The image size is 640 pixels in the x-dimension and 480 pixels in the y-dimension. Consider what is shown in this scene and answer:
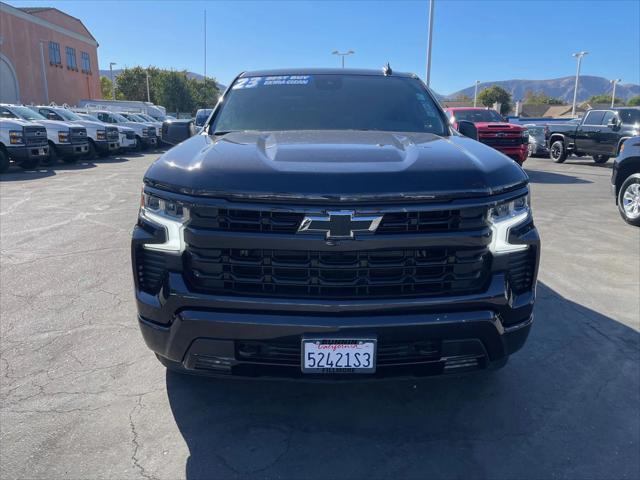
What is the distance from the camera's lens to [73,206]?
8.97 meters

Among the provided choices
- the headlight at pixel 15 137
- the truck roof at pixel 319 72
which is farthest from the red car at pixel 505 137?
the headlight at pixel 15 137

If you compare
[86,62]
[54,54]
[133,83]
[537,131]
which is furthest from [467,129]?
[133,83]

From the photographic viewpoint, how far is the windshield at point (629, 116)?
15.1 meters

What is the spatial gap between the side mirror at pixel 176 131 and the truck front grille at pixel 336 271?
75.6 inches

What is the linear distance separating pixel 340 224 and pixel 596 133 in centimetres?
1708

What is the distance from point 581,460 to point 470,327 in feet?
2.94

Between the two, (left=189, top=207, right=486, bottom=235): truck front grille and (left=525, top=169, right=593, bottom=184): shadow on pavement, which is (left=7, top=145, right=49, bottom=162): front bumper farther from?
(left=189, top=207, right=486, bottom=235): truck front grille

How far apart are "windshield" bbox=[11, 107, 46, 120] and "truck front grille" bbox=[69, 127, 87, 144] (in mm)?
858

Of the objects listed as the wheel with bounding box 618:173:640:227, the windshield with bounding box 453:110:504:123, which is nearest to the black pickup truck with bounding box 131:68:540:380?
the wheel with bounding box 618:173:640:227

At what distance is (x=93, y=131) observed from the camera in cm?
1784

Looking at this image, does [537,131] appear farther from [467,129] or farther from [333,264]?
[333,264]

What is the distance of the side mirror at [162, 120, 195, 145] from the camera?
13.0ft

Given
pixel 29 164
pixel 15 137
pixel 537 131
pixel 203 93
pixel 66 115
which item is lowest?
pixel 29 164

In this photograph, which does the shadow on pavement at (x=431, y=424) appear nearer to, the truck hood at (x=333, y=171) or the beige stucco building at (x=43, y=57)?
the truck hood at (x=333, y=171)
